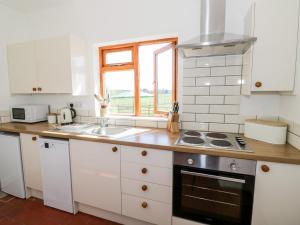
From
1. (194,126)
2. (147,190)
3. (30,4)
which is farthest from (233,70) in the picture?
(30,4)

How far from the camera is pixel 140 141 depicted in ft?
4.92

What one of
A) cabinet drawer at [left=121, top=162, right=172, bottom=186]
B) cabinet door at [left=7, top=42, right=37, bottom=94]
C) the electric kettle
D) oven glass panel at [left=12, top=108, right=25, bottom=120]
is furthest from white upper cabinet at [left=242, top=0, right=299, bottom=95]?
oven glass panel at [left=12, top=108, right=25, bottom=120]

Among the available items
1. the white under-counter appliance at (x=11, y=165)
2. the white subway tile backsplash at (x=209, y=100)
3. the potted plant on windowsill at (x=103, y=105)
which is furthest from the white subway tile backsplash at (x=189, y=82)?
the white under-counter appliance at (x=11, y=165)

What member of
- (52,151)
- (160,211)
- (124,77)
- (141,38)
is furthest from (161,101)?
(52,151)

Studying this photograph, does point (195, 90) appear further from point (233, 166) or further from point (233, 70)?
point (233, 166)

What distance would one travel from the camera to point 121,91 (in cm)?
242

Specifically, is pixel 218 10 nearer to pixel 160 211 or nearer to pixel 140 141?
pixel 140 141

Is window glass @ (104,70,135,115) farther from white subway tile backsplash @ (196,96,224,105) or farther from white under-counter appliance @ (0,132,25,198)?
white under-counter appliance @ (0,132,25,198)

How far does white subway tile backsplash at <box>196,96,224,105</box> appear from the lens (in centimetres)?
176

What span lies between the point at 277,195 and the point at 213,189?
1.38 ft

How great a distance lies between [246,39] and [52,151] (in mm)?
2135

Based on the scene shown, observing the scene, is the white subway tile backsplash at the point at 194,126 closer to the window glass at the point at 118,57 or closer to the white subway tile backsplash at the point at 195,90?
the white subway tile backsplash at the point at 195,90

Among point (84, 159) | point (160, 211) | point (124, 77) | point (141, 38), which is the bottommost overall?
point (160, 211)

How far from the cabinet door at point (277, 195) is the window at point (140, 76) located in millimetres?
1199
